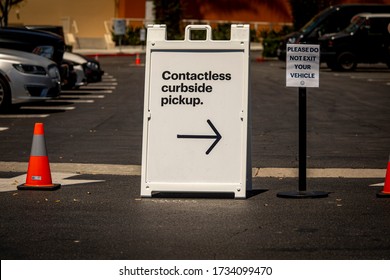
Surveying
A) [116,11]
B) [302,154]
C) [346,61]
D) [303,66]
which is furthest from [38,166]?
[116,11]

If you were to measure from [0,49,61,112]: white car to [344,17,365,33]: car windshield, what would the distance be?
21073 millimetres

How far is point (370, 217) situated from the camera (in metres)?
10.1

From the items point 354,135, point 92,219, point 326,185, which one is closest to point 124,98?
point 354,135

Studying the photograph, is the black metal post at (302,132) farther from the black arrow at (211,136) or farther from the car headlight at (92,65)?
the car headlight at (92,65)

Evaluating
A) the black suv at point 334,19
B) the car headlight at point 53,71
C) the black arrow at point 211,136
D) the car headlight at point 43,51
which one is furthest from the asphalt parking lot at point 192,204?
the black suv at point 334,19

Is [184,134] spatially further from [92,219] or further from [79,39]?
[79,39]

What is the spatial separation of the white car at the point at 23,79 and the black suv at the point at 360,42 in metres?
20.5

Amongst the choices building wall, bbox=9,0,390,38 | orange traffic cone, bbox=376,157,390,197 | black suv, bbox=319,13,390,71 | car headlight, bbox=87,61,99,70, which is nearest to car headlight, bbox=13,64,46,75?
car headlight, bbox=87,61,99,70

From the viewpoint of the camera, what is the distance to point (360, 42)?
136 ft

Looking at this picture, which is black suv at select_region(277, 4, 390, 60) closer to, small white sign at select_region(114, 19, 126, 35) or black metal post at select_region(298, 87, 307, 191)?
small white sign at select_region(114, 19, 126, 35)

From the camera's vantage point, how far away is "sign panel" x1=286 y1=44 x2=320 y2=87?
11.2m

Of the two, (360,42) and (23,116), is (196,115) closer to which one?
(23,116)

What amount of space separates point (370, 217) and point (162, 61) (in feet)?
8.77

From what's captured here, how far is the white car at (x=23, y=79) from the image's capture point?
21469 millimetres
